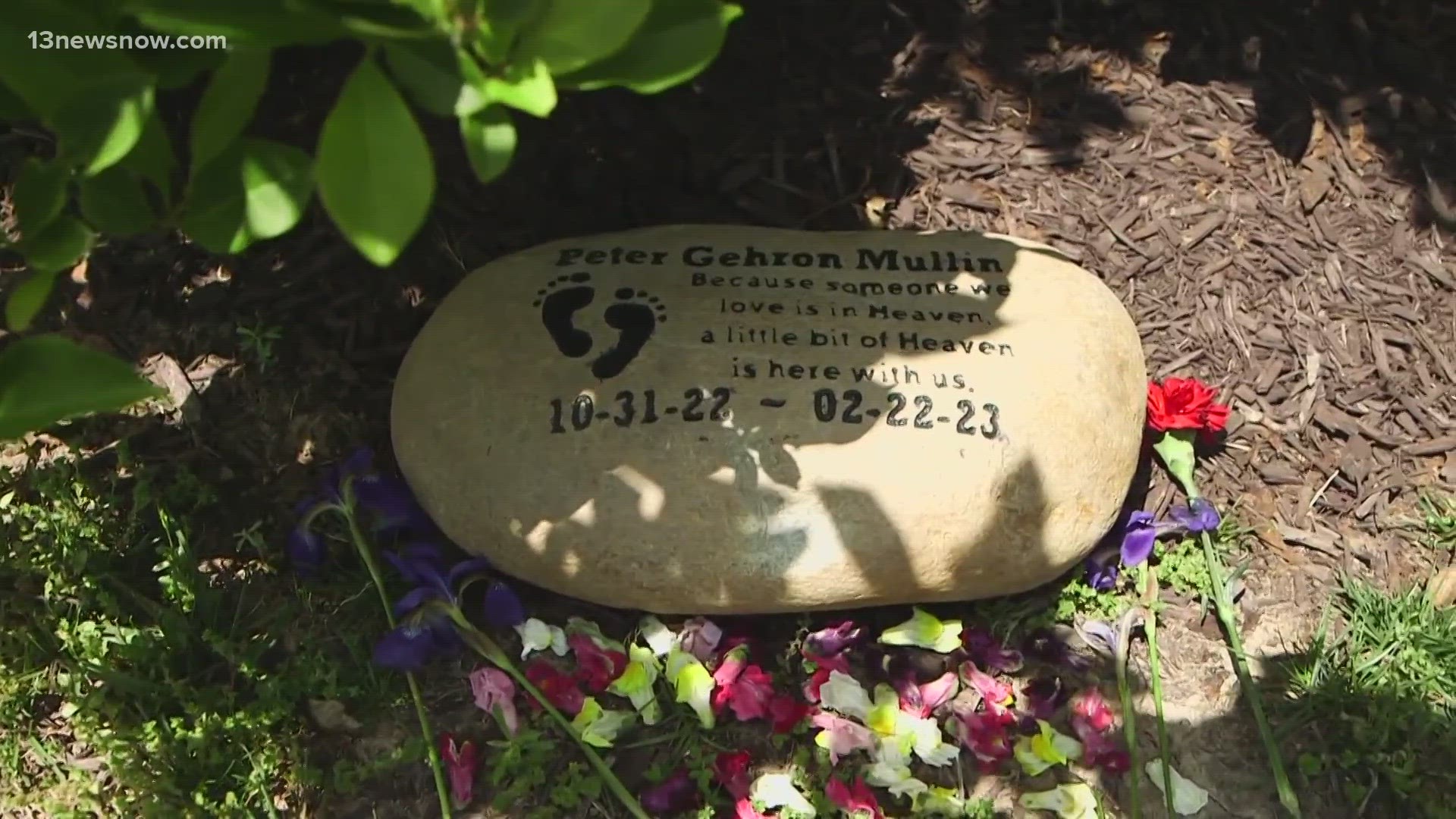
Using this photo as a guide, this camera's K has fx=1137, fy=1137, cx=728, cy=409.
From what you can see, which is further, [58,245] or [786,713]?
[786,713]

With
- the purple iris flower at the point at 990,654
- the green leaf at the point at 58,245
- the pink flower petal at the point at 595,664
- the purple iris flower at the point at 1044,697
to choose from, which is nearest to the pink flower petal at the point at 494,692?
the pink flower petal at the point at 595,664

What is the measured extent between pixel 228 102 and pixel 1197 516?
5.97 ft

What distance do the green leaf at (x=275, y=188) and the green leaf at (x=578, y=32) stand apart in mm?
313

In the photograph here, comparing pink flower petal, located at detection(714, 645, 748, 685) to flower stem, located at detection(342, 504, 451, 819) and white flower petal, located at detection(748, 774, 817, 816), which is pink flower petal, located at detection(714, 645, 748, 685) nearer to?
white flower petal, located at detection(748, 774, 817, 816)

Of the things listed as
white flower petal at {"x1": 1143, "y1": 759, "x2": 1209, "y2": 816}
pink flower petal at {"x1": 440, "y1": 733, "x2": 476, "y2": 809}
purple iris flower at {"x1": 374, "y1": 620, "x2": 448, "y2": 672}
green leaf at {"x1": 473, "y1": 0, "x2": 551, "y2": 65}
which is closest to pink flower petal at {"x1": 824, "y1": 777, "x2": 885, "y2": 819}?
white flower petal at {"x1": 1143, "y1": 759, "x2": 1209, "y2": 816}

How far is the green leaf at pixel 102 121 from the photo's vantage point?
1.16m

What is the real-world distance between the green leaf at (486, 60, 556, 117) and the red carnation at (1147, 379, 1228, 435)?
152cm

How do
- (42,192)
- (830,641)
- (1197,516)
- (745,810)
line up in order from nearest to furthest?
(42,192)
(745,810)
(830,641)
(1197,516)

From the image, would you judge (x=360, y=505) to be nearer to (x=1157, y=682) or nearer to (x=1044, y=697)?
(x=1044, y=697)

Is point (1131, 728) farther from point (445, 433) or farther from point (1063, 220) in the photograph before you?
point (445, 433)

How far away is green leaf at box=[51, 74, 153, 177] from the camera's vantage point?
1.16m

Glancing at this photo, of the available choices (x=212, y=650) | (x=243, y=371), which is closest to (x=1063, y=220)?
(x=243, y=371)

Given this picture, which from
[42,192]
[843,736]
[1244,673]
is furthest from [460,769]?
[1244,673]

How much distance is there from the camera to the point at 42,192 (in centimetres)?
120
